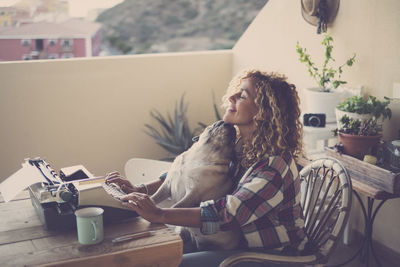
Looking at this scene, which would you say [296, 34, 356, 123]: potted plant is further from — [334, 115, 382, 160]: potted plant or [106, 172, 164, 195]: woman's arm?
[106, 172, 164, 195]: woman's arm

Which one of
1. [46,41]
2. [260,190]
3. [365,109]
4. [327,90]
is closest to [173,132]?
[327,90]

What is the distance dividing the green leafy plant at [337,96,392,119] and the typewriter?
1.39 m

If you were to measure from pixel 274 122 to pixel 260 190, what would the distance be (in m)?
0.27

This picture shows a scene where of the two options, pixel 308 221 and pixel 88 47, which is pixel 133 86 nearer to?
pixel 88 47

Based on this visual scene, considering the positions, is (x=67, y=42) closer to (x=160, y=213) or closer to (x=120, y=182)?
(x=120, y=182)

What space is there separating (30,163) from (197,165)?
62 cm

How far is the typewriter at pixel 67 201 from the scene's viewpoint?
150 cm

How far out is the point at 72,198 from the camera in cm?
150

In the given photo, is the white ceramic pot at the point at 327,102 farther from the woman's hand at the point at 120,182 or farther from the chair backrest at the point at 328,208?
the woman's hand at the point at 120,182

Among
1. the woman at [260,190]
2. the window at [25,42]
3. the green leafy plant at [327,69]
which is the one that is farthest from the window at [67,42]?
the woman at [260,190]

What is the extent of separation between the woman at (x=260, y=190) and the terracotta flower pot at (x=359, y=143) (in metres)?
0.70

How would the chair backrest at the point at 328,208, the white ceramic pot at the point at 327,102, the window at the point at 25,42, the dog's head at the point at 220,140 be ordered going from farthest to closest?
the window at the point at 25,42
the white ceramic pot at the point at 327,102
the dog's head at the point at 220,140
the chair backrest at the point at 328,208

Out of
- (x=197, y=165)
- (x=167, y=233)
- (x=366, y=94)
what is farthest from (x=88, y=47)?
(x=167, y=233)

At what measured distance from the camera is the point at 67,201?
149cm
